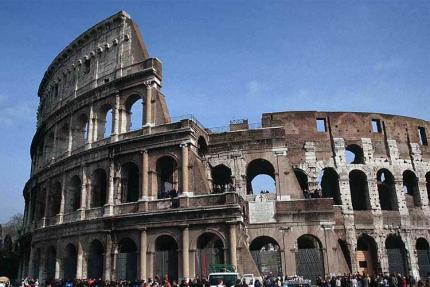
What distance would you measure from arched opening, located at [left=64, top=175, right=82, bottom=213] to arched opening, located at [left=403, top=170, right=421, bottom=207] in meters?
21.0

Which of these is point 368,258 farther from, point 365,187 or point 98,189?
point 98,189

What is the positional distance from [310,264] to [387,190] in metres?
9.32

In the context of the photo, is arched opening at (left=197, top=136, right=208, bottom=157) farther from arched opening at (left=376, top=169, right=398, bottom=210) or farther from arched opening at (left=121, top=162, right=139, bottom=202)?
arched opening at (left=376, top=169, right=398, bottom=210)

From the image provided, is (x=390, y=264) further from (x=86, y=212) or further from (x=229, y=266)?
(x=86, y=212)

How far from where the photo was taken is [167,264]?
21.4 m

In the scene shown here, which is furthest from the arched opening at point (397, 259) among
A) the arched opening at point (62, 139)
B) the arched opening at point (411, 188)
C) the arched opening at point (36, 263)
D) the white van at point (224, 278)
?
the arched opening at point (36, 263)

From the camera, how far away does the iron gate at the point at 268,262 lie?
22.2m

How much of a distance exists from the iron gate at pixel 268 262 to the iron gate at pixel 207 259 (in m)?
2.44

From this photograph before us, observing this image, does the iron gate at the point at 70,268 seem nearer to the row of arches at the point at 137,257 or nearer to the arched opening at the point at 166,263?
the row of arches at the point at 137,257

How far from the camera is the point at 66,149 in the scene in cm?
2862

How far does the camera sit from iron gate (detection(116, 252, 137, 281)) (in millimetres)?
21922

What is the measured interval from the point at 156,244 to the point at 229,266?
4585 millimetres

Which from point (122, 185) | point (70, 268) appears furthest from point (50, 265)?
point (122, 185)

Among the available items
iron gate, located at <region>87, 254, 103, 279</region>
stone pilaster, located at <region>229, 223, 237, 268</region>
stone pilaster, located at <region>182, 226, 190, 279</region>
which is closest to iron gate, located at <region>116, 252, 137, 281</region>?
iron gate, located at <region>87, 254, 103, 279</region>
